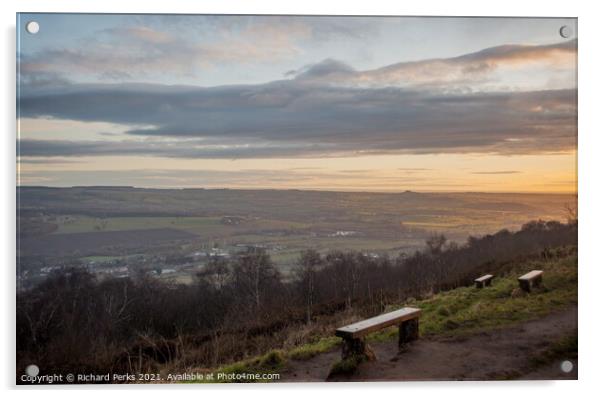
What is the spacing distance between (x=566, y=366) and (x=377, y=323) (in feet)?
7.49

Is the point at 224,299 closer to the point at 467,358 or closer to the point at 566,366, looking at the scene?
the point at 467,358

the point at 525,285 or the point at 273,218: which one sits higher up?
the point at 273,218

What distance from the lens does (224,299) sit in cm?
658

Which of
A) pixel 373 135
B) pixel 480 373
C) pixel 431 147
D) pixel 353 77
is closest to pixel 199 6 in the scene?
pixel 353 77

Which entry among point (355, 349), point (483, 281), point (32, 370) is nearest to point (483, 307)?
point (483, 281)

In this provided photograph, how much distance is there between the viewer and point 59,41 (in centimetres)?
620

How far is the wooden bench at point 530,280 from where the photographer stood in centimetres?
692

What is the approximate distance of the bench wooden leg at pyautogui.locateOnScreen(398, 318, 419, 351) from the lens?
6328 mm

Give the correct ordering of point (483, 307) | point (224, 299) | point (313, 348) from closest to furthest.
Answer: point (313, 348) → point (224, 299) → point (483, 307)

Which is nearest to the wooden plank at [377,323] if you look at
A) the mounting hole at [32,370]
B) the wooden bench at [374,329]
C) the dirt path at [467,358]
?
the wooden bench at [374,329]

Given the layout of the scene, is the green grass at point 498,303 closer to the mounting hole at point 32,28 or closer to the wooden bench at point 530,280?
the wooden bench at point 530,280

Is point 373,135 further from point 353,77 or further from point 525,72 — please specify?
point 525,72

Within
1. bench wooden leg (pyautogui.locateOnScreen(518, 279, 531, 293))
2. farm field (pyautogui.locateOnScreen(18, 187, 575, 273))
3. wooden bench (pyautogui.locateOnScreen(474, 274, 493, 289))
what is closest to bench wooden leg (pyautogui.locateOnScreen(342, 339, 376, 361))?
farm field (pyautogui.locateOnScreen(18, 187, 575, 273))

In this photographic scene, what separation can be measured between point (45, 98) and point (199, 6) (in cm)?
204
